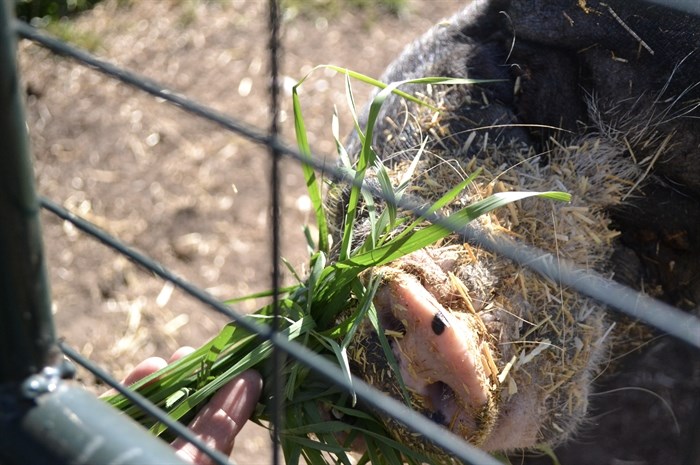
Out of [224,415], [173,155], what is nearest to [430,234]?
[224,415]

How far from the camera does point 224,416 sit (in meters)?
1.77

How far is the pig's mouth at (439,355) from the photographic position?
5.41 ft

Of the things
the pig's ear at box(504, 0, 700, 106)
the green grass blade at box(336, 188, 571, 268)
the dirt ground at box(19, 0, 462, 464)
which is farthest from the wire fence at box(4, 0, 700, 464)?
the dirt ground at box(19, 0, 462, 464)

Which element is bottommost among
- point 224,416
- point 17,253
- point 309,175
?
Result: point 224,416

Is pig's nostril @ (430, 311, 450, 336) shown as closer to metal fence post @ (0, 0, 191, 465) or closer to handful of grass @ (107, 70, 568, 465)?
handful of grass @ (107, 70, 568, 465)

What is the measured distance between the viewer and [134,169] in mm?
4125

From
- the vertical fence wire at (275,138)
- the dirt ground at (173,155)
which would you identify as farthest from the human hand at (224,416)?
the dirt ground at (173,155)

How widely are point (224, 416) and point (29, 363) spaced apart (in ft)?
1.94

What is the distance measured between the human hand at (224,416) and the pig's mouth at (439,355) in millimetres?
300

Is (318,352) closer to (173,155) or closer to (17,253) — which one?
(17,253)

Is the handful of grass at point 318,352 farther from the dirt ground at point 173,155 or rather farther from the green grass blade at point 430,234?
the dirt ground at point 173,155

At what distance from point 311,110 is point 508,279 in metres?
2.83

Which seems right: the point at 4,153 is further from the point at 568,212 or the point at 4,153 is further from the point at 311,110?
the point at 311,110

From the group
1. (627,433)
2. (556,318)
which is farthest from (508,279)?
(627,433)
